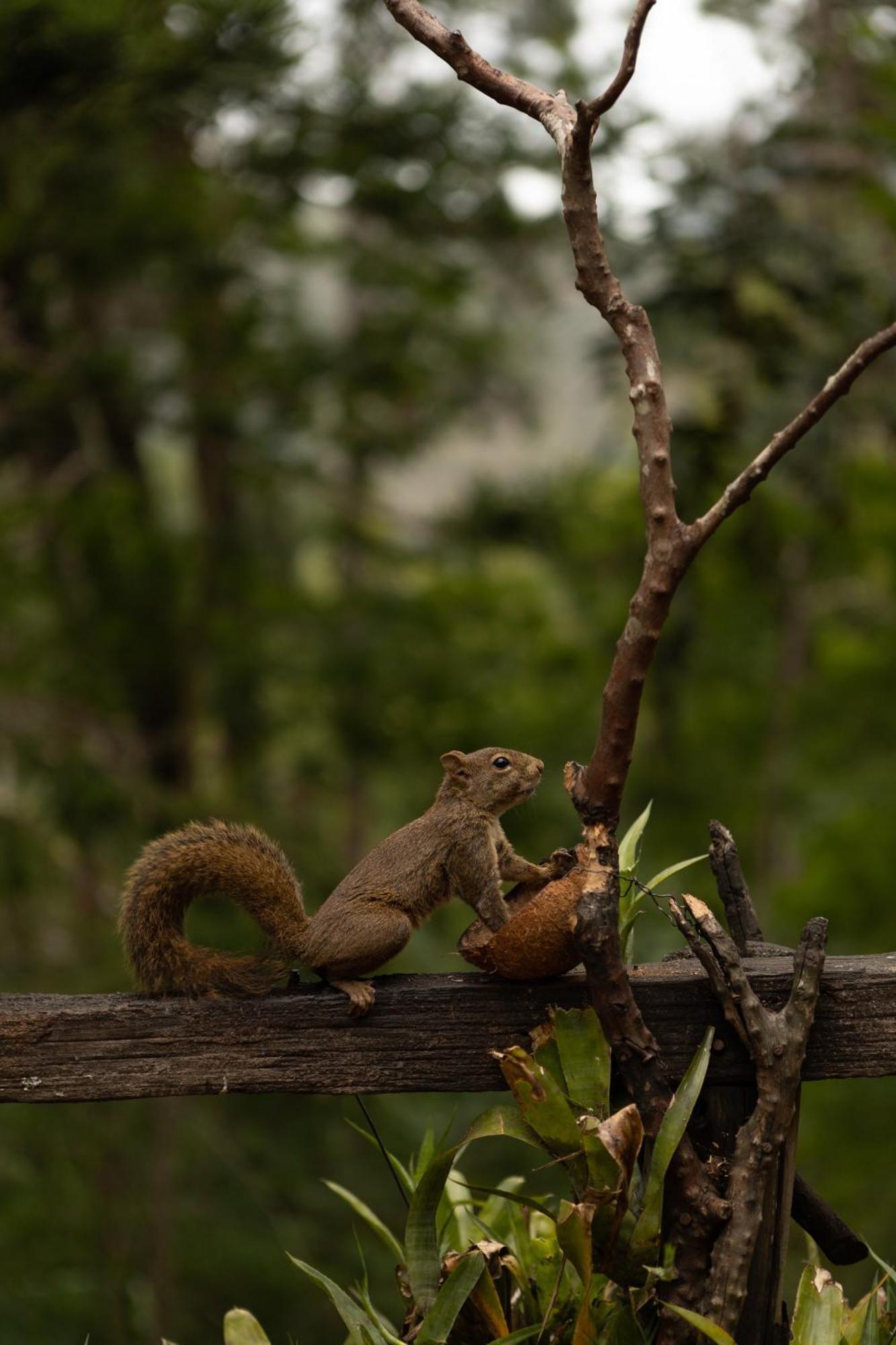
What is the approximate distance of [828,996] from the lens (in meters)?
1.82

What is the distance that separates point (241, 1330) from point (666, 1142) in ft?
2.50

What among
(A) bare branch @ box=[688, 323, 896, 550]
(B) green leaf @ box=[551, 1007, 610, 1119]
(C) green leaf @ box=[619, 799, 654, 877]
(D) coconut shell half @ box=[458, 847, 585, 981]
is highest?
(A) bare branch @ box=[688, 323, 896, 550]

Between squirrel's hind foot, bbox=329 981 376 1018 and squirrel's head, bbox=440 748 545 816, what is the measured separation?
40 cm

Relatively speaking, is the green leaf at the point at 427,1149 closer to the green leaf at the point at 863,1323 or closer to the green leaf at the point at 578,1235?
the green leaf at the point at 578,1235

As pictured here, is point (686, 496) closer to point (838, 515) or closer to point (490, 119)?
point (838, 515)

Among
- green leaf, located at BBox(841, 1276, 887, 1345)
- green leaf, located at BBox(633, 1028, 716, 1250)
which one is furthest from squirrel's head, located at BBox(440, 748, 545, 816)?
green leaf, located at BBox(841, 1276, 887, 1345)

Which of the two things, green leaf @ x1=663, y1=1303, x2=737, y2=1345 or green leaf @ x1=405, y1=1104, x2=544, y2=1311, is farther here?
green leaf @ x1=405, y1=1104, x2=544, y2=1311

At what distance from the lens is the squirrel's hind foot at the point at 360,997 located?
1790 millimetres

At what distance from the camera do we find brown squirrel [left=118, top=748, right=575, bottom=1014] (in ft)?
6.07

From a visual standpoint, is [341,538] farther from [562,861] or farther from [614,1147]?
[614,1147]

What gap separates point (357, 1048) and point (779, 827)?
756cm

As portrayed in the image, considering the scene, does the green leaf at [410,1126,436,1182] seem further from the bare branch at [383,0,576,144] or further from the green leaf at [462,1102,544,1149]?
the bare branch at [383,0,576,144]

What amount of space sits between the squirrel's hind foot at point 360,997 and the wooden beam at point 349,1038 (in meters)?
0.01

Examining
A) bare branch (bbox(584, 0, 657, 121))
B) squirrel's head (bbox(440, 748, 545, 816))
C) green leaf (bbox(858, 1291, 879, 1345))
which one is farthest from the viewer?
squirrel's head (bbox(440, 748, 545, 816))
